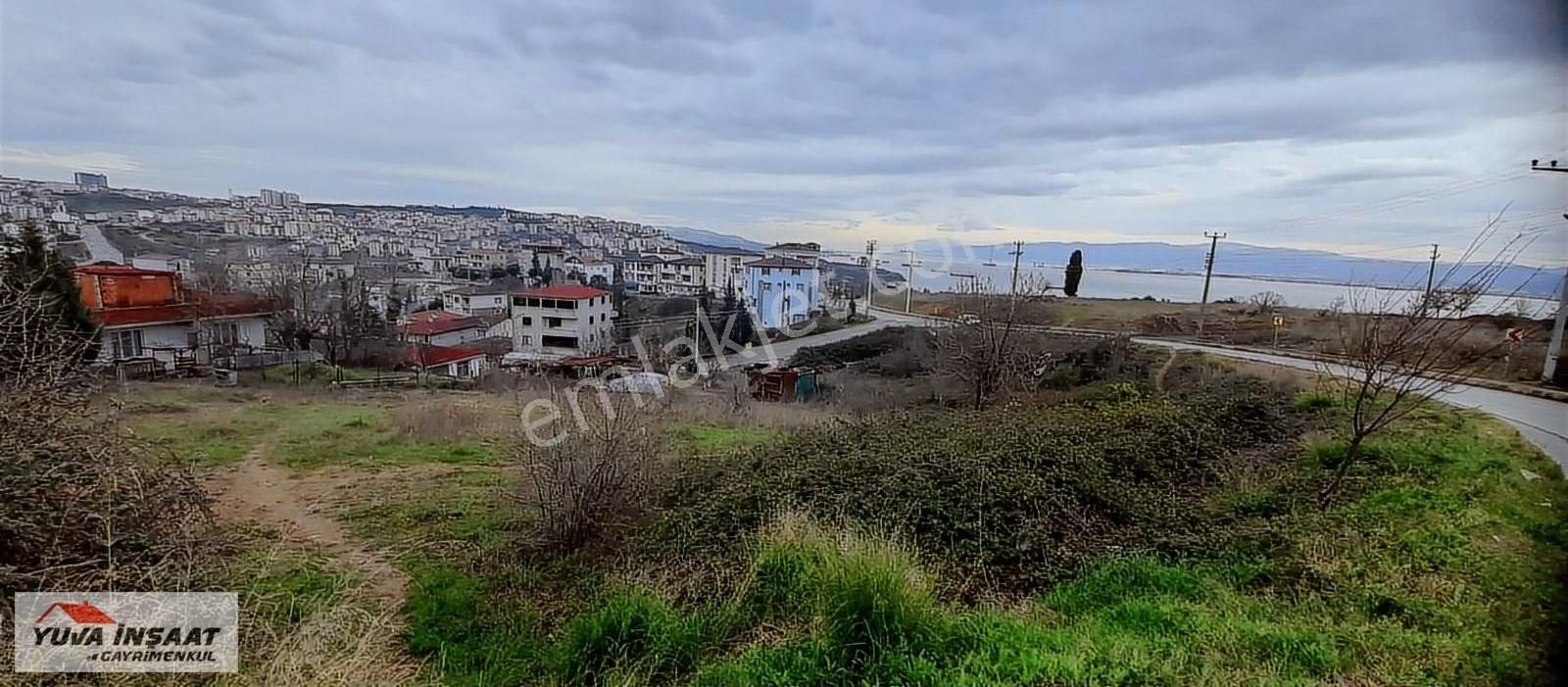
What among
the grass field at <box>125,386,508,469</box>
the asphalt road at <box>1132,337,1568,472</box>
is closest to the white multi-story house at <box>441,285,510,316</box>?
the grass field at <box>125,386,508,469</box>

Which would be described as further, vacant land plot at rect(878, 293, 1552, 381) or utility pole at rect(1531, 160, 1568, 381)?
vacant land plot at rect(878, 293, 1552, 381)

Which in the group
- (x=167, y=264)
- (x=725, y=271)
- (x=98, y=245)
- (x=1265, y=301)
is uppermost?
(x=1265, y=301)

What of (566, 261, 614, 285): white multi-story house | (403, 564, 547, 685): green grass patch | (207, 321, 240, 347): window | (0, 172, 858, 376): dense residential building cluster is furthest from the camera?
(566, 261, 614, 285): white multi-story house

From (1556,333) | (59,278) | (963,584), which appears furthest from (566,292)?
(1556,333)

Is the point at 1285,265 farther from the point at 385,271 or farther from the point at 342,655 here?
the point at 385,271

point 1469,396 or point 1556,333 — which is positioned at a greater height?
point 1556,333

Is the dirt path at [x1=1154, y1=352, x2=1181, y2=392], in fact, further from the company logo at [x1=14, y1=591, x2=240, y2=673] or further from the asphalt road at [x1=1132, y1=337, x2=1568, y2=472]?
the company logo at [x1=14, y1=591, x2=240, y2=673]

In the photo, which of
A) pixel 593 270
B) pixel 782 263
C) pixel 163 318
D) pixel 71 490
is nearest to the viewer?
pixel 71 490

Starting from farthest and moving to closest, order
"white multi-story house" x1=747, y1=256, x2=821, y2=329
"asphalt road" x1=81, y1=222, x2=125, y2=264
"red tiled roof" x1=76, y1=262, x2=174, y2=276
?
"white multi-story house" x1=747, y1=256, x2=821, y2=329, "asphalt road" x1=81, y1=222, x2=125, y2=264, "red tiled roof" x1=76, y1=262, x2=174, y2=276
